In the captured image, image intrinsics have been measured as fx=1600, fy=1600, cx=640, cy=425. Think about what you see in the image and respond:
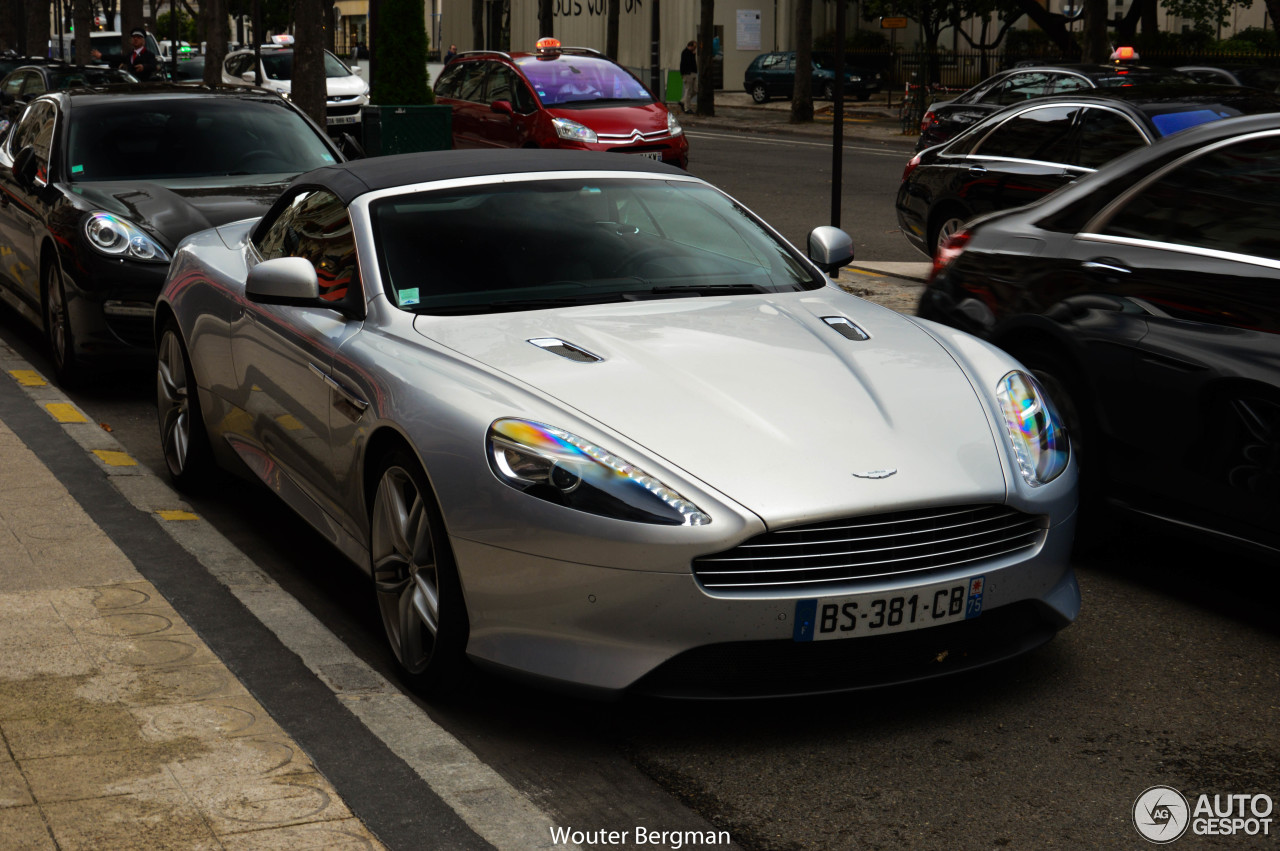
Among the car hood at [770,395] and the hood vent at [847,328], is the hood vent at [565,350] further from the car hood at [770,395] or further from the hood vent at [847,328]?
the hood vent at [847,328]

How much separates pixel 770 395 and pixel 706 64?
133ft

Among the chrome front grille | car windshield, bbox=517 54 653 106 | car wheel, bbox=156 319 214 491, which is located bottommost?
car wheel, bbox=156 319 214 491

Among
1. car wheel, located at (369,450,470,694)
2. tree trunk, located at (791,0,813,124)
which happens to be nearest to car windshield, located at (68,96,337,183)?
car wheel, located at (369,450,470,694)

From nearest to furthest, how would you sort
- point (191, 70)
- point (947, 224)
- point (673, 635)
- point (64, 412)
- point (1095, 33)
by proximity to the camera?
point (673, 635) < point (64, 412) < point (947, 224) < point (1095, 33) < point (191, 70)

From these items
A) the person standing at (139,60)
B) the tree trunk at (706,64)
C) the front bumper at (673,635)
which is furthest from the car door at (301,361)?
the tree trunk at (706,64)

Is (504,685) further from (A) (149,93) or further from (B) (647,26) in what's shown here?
(B) (647,26)

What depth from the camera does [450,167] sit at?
563cm

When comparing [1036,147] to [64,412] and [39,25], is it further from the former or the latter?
[39,25]

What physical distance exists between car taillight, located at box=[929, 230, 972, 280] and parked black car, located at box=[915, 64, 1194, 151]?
7.75 meters

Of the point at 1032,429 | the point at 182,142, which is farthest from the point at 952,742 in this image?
the point at 182,142

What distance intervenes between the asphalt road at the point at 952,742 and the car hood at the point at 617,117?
505 inches

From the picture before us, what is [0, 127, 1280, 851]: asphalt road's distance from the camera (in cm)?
367

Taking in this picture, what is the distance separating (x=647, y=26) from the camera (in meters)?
61.3

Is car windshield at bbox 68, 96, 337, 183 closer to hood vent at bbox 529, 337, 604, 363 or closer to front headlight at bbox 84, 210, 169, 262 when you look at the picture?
front headlight at bbox 84, 210, 169, 262
